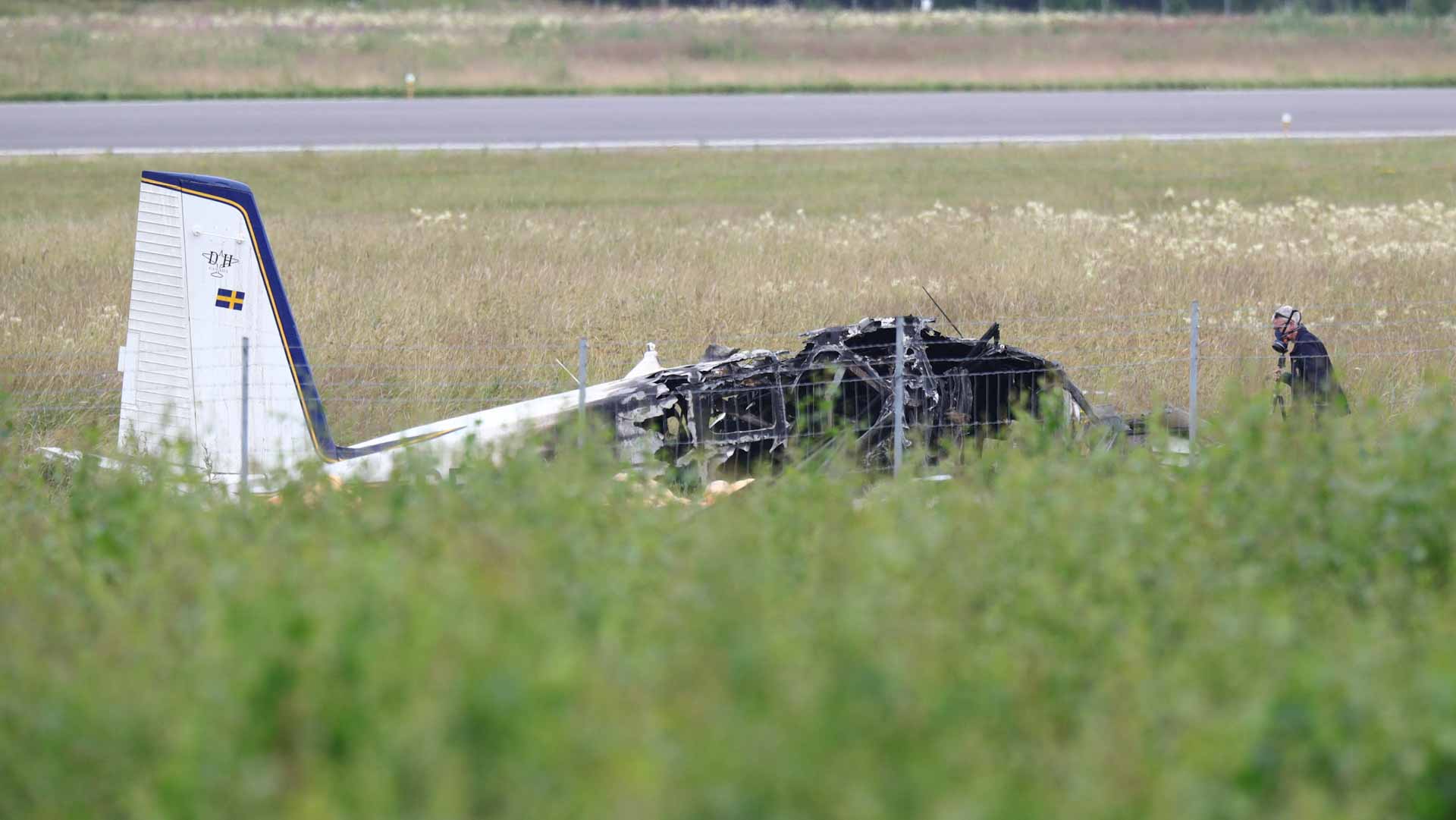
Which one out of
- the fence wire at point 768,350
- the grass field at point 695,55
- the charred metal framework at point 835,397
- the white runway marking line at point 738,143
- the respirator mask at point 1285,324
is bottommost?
the fence wire at point 768,350

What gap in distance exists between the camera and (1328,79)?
4391 centimetres

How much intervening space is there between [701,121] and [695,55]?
11.0m

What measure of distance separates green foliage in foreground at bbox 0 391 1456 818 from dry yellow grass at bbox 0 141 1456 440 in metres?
1.18

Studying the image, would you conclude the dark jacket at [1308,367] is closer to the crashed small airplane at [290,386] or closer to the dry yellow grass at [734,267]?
the dry yellow grass at [734,267]

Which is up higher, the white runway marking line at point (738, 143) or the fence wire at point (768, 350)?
the white runway marking line at point (738, 143)

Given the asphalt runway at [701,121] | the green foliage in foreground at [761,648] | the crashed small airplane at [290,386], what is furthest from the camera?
the asphalt runway at [701,121]

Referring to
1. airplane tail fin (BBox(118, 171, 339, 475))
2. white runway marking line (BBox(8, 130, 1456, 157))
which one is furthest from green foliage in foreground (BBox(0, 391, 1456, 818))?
white runway marking line (BBox(8, 130, 1456, 157))

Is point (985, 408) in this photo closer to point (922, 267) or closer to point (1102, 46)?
point (922, 267)

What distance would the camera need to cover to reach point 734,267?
17938 mm

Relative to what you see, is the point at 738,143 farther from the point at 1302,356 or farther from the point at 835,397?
the point at 835,397

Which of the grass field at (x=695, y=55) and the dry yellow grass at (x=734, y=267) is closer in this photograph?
the dry yellow grass at (x=734, y=267)

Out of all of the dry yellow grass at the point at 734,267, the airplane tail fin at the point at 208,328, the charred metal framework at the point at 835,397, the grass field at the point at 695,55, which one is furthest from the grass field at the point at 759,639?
the grass field at the point at 695,55

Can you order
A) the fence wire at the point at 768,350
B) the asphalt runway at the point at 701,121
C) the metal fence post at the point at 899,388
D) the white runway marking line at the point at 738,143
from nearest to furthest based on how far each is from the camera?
1. the metal fence post at the point at 899,388
2. the fence wire at the point at 768,350
3. the white runway marking line at the point at 738,143
4. the asphalt runway at the point at 701,121

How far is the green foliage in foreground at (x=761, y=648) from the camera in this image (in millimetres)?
4156
